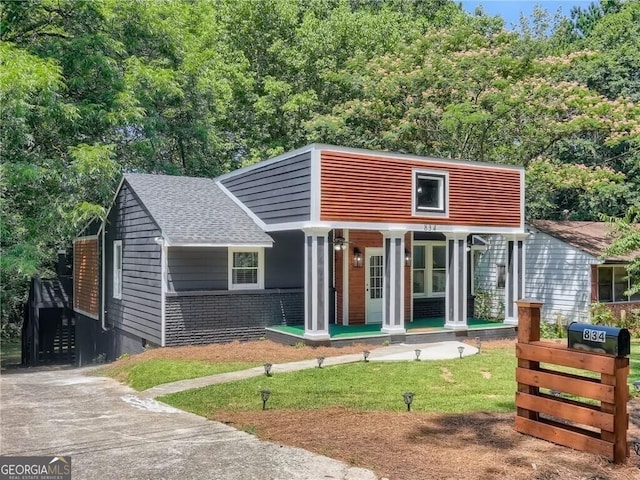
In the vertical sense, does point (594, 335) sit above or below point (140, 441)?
above

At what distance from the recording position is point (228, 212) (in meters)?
16.0

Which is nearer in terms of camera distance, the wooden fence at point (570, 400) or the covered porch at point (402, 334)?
the wooden fence at point (570, 400)

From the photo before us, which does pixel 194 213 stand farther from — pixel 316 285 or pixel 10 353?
pixel 10 353

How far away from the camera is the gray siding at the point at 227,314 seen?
45.0 feet

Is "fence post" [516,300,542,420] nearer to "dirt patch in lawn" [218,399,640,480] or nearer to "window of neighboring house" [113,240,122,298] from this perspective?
"dirt patch in lawn" [218,399,640,480]

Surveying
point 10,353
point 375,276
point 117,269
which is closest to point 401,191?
point 375,276

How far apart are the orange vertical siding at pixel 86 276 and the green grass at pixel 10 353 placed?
8158 millimetres

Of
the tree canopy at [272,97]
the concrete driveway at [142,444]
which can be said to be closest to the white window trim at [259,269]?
the tree canopy at [272,97]

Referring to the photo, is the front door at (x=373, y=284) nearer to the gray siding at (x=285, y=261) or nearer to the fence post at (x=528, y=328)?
the gray siding at (x=285, y=261)

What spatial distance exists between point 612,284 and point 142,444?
59.3 ft

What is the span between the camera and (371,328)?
15.8m

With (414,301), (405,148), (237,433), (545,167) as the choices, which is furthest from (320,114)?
(237,433)

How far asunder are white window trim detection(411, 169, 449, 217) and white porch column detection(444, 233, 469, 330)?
756 mm

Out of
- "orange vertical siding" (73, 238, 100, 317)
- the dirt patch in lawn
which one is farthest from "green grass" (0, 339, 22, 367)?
the dirt patch in lawn
